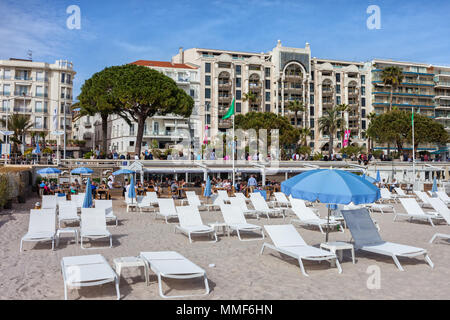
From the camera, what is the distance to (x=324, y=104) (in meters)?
68.1

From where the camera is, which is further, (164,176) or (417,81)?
(417,81)

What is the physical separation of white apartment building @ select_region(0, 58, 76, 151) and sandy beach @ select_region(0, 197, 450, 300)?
50.9 meters

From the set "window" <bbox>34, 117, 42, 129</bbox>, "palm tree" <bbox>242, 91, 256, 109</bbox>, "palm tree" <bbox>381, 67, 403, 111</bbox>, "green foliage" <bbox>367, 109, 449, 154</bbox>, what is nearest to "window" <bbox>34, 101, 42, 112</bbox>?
"window" <bbox>34, 117, 42, 129</bbox>

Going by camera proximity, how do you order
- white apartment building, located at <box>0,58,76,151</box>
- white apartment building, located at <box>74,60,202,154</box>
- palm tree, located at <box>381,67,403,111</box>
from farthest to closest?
palm tree, located at <box>381,67,403,111</box> → white apartment building, located at <box>0,58,76,151</box> → white apartment building, located at <box>74,60,202,154</box>

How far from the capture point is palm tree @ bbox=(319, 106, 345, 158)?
209ft

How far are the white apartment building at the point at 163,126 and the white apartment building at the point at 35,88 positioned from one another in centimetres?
728

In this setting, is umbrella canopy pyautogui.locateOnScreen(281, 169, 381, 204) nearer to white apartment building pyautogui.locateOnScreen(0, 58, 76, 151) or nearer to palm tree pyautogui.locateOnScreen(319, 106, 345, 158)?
white apartment building pyautogui.locateOnScreen(0, 58, 76, 151)

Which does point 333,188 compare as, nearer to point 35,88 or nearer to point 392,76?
point 35,88

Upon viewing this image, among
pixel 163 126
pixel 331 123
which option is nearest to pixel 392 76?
pixel 331 123

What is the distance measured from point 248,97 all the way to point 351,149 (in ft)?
58.6

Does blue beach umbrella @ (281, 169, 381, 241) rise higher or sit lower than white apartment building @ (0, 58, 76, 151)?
lower
